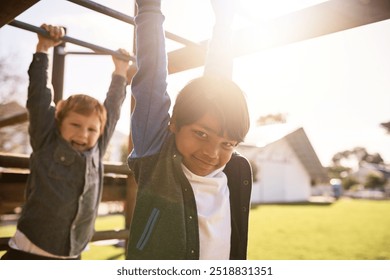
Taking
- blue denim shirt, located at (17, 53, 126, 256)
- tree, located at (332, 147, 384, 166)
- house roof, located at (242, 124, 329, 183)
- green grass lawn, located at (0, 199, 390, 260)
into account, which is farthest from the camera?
tree, located at (332, 147, 384, 166)

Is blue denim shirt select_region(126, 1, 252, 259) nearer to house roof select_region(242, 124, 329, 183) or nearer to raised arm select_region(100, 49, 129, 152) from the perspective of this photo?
raised arm select_region(100, 49, 129, 152)

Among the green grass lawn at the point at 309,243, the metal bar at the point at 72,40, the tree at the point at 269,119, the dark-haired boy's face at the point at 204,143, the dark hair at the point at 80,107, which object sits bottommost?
the green grass lawn at the point at 309,243

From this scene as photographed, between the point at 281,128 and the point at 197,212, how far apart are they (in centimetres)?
899

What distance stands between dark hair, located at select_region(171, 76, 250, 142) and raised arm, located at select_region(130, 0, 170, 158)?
0.04m

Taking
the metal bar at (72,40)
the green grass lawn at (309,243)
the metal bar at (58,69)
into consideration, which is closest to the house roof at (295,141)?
the green grass lawn at (309,243)

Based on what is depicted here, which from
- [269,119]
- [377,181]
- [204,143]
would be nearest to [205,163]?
[204,143]

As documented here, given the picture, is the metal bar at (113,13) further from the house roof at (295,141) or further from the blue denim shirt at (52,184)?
the house roof at (295,141)

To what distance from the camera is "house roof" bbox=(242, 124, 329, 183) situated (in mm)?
8367

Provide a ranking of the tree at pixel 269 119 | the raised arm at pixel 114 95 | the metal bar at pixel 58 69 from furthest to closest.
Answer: the tree at pixel 269 119 → the metal bar at pixel 58 69 → the raised arm at pixel 114 95

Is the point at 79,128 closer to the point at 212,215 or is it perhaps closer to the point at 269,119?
the point at 212,215

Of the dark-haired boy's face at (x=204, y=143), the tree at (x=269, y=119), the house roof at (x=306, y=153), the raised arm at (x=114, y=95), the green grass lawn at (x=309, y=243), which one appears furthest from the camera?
the tree at (x=269, y=119)

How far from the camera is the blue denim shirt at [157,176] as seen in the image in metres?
0.71

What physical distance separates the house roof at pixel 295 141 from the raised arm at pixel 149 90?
262 inches

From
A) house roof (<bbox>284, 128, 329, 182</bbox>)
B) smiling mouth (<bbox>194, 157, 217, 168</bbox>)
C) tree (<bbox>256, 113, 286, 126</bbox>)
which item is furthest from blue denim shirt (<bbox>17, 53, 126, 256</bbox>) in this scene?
tree (<bbox>256, 113, 286, 126</bbox>)
